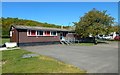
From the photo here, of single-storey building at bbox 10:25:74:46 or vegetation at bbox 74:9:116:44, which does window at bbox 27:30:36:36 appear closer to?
single-storey building at bbox 10:25:74:46

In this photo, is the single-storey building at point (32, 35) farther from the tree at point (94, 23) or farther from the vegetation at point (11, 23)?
the vegetation at point (11, 23)

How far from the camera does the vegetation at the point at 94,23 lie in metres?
34.5

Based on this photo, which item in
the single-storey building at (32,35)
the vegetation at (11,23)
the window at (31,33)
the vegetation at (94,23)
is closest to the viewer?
the single-storey building at (32,35)

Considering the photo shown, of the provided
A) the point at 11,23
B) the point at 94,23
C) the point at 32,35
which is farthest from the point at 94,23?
the point at 11,23

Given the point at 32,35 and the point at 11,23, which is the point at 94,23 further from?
the point at 11,23

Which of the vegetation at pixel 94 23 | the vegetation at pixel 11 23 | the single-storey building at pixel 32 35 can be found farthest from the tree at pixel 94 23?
the vegetation at pixel 11 23

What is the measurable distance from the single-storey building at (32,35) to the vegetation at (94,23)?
181 inches

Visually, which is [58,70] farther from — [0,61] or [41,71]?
[0,61]

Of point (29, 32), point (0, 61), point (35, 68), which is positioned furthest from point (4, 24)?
point (35, 68)

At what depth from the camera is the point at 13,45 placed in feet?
84.2

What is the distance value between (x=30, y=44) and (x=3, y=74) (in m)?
19.2

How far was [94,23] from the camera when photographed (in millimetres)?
35156

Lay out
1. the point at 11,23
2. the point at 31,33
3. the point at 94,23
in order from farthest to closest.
Result: the point at 11,23 < the point at 94,23 < the point at 31,33

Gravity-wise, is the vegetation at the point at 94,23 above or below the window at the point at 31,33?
above
